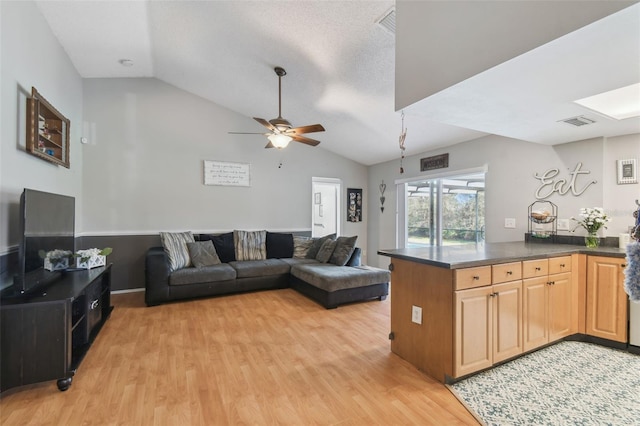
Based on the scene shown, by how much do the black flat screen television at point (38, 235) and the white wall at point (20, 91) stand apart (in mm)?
199

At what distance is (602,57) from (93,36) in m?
4.71

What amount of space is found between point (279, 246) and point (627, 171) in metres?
4.62

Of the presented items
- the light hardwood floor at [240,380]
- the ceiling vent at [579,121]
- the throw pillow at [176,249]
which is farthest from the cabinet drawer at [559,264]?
the throw pillow at [176,249]

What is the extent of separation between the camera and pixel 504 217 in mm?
3850

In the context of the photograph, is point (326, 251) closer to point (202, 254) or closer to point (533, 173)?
point (202, 254)

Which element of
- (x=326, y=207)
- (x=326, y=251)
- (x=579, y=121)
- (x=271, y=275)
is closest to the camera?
(x=579, y=121)

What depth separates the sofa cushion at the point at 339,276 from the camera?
3.73 metres

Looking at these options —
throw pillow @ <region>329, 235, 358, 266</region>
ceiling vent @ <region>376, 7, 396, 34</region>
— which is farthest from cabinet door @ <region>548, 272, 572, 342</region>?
ceiling vent @ <region>376, 7, 396, 34</region>

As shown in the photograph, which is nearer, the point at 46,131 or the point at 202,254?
the point at 46,131

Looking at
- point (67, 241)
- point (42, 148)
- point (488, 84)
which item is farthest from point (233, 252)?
point (488, 84)

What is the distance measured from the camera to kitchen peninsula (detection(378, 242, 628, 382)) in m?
2.07

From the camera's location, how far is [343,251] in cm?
448

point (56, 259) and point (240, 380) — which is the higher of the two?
point (56, 259)

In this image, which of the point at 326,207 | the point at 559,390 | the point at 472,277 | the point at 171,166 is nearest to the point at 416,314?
the point at 472,277
